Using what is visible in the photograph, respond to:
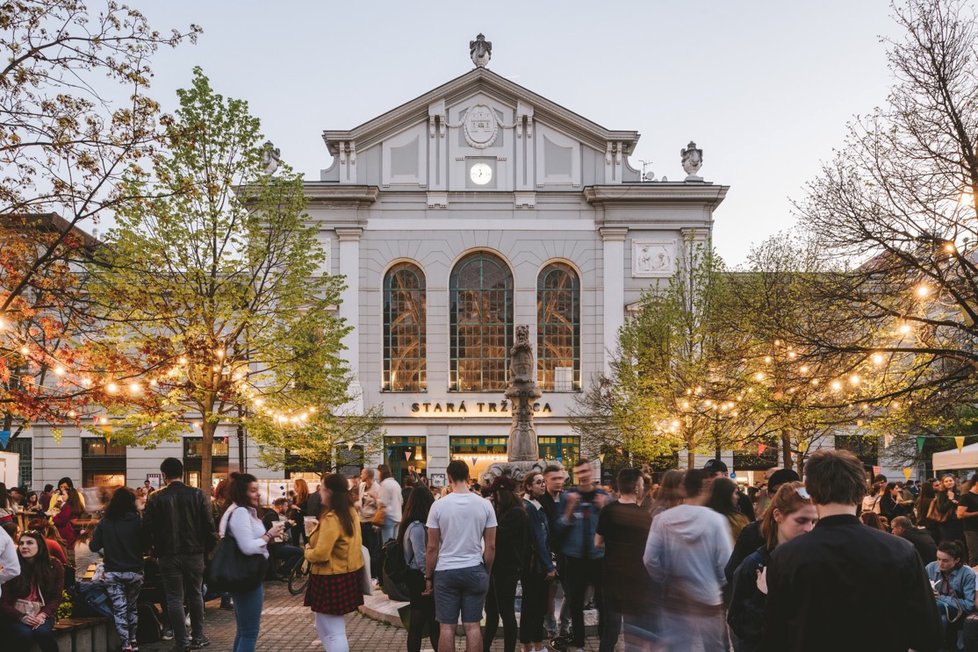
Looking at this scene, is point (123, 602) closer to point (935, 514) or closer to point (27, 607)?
point (27, 607)

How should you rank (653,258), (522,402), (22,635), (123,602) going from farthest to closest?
(653,258) → (522,402) → (123,602) → (22,635)

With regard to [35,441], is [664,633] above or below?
above

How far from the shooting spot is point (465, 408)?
139ft

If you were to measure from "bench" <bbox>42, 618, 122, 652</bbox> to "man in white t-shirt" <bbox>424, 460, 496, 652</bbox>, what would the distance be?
416 centimetres

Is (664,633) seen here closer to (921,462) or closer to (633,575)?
(633,575)

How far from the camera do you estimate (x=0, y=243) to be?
12.1 meters

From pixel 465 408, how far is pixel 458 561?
3435 centimetres

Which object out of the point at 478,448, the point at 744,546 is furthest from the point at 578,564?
the point at 478,448

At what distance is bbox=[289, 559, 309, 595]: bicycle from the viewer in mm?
16422

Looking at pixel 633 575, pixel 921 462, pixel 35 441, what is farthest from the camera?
pixel 921 462

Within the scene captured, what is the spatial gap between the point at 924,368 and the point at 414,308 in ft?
90.3

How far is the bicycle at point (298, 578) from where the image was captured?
1642cm

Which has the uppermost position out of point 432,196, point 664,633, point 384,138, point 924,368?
point 384,138

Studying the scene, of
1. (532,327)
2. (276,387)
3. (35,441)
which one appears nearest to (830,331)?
(276,387)
